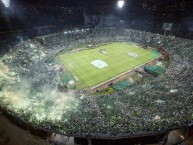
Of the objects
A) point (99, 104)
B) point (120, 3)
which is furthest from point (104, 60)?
point (120, 3)

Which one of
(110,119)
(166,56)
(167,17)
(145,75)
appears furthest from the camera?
(167,17)

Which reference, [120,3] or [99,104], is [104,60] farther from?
[120,3]

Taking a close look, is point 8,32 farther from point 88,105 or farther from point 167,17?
point 167,17

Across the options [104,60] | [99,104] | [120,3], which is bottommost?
[104,60]

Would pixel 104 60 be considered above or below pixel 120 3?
below

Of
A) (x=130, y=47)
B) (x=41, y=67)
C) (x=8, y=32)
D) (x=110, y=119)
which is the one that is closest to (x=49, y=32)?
(x=8, y=32)

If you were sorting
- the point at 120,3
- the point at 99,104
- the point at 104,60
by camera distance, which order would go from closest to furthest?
the point at 99,104, the point at 104,60, the point at 120,3

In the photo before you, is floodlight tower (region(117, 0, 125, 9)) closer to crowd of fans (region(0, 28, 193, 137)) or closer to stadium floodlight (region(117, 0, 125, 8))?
stadium floodlight (region(117, 0, 125, 8))
